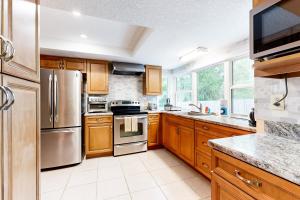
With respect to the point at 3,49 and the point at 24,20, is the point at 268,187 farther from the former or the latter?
the point at 24,20

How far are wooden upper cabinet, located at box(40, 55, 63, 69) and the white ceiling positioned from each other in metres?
0.18

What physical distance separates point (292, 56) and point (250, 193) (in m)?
0.71

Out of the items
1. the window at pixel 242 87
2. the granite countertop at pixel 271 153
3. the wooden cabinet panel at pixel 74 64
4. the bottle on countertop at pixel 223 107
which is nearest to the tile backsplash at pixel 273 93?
the granite countertop at pixel 271 153

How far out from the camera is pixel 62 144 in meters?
2.45

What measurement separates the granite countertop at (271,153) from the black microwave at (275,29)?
514 mm

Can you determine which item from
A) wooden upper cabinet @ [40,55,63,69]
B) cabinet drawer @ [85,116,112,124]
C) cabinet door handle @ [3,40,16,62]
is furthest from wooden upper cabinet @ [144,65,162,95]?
cabinet door handle @ [3,40,16,62]

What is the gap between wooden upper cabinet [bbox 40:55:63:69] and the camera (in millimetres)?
2855

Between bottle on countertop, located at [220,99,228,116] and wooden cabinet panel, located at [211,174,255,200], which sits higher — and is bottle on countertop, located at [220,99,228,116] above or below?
above

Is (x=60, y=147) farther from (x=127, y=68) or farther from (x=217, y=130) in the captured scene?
(x=217, y=130)

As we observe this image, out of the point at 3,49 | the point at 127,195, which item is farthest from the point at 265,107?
Result: the point at 127,195

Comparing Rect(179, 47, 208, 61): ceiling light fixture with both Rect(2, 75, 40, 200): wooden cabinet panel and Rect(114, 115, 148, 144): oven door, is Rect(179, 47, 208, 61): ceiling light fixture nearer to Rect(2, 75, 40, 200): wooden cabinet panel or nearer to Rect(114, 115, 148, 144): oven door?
Rect(114, 115, 148, 144): oven door

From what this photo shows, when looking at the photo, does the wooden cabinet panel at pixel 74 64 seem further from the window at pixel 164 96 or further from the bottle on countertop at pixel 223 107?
the bottle on countertop at pixel 223 107

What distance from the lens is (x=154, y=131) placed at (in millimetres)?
3355

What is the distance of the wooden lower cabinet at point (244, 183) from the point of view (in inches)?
22.4
